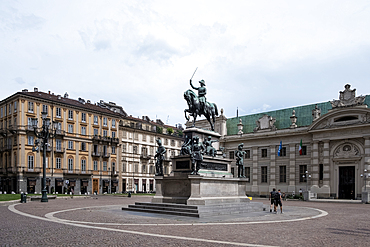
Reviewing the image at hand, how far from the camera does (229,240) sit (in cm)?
1138

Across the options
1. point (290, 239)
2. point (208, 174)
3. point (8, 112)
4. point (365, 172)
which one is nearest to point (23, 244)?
point (290, 239)

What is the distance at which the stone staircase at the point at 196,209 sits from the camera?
60.8ft

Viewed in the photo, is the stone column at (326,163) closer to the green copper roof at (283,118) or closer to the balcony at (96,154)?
the green copper roof at (283,118)

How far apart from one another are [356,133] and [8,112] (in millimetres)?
57883

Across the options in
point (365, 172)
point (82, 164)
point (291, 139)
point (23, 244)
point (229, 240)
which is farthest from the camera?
point (82, 164)

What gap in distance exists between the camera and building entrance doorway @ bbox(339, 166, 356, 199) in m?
51.0

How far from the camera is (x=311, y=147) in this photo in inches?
2167

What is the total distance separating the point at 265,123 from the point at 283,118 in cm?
350

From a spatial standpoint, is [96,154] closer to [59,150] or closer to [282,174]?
[59,150]

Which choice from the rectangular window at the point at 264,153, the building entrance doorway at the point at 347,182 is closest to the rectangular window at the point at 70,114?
the rectangular window at the point at 264,153

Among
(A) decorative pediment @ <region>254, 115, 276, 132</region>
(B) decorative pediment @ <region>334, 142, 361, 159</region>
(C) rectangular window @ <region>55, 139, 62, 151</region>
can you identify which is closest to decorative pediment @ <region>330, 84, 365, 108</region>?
(B) decorative pediment @ <region>334, 142, 361, 159</region>

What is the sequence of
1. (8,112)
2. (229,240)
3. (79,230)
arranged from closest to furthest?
(229,240) → (79,230) → (8,112)

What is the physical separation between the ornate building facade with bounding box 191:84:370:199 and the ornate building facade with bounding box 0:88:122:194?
852 inches

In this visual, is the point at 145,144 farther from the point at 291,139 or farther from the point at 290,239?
the point at 290,239
